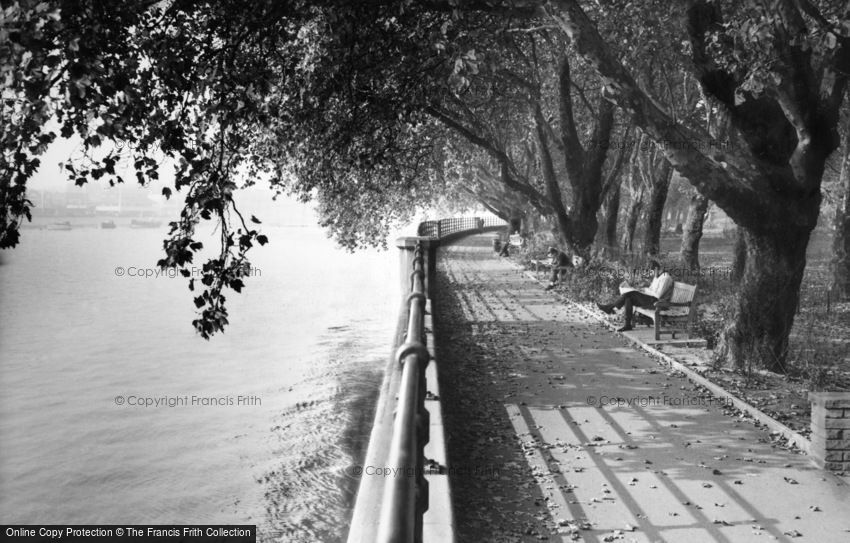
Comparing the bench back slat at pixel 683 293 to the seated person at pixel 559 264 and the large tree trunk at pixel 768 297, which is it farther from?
the seated person at pixel 559 264

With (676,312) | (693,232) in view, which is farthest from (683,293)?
(693,232)

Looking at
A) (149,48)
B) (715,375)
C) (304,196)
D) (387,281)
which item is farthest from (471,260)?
(149,48)

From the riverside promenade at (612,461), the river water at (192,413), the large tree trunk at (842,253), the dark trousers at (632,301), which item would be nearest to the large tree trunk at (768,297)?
the riverside promenade at (612,461)

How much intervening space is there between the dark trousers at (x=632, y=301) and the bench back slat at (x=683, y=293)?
A: 44cm

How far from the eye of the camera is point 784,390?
10828 mm

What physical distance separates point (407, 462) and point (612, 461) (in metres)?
5.37

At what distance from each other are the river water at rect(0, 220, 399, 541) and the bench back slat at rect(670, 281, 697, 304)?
6.62 m

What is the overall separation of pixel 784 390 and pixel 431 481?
6740 millimetres

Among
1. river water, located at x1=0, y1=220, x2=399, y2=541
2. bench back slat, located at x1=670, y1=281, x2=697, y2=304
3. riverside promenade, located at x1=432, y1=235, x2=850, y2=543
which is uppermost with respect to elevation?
bench back slat, located at x1=670, y1=281, x2=697, y2=304

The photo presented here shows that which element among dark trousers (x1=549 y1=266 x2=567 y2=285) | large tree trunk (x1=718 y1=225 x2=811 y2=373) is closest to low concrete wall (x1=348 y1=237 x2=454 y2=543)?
large tree trunk (x1=718 y1=225 x2=811 y2=373)

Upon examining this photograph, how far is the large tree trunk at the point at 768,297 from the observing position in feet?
38.3

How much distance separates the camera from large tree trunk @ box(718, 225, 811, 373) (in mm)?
11672

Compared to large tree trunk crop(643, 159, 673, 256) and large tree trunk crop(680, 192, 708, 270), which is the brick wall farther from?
large tree trunk crop(643, 159, 673, 256)

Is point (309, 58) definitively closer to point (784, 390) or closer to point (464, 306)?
point (784, 390)
